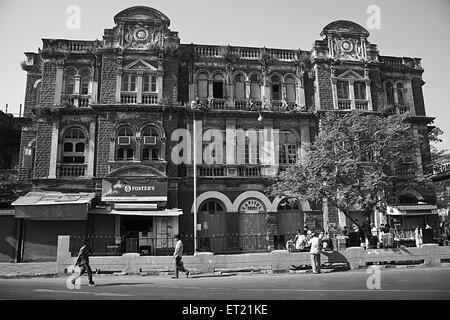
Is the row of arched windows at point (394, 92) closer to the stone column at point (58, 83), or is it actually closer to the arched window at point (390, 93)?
the arched window at point (390, 93)

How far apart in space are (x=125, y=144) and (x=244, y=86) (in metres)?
8.48

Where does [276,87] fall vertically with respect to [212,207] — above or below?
above

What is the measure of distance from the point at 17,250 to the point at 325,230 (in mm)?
17073

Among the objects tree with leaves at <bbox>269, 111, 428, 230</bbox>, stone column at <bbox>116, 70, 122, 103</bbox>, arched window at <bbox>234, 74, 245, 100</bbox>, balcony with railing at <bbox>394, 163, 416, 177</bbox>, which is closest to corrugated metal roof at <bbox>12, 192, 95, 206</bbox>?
stone column at <bbox>116, 70, 122, 103</bbox>

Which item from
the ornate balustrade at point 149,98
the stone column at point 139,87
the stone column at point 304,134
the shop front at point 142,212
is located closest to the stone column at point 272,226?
the stone column at point 304,134

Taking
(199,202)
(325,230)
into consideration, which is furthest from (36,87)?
(325,230)

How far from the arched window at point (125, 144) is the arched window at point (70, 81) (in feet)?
13.3

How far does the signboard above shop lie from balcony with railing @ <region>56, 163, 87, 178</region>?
1669 millimetres

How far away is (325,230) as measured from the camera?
2306cm

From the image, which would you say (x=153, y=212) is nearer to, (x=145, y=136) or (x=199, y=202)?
(x=199, y=202)

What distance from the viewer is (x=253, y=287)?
11.9 metres

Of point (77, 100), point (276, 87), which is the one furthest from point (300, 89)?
point (77, 100)

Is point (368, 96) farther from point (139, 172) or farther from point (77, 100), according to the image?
point (77, 100)
